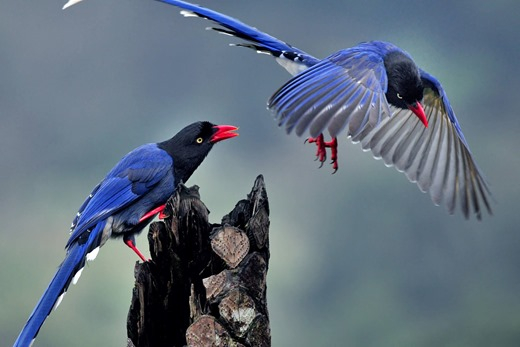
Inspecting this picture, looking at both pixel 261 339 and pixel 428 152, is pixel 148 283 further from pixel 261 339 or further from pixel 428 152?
pixel 428 152

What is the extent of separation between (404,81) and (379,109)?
871 mm

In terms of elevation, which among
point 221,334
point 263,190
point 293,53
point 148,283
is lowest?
point 221,334

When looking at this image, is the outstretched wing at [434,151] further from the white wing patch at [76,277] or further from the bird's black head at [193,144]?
the white wing patch at [76,277]

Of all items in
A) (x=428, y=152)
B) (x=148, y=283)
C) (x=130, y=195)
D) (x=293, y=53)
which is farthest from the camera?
(x=428, y=152)

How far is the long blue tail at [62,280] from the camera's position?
173 inches

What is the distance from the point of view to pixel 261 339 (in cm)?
394

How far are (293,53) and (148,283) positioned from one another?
2.05m

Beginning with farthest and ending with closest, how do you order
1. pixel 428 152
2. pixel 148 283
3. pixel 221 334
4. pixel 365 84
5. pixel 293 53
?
1. pixel 428 152
2. pixel 293 53
3. pixel 365 84
4. pixel 148 283
5. pixel 221 334

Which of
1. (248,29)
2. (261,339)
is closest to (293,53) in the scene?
(248,29)

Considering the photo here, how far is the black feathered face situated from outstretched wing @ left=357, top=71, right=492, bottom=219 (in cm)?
66

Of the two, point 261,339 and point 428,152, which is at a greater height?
point 428,152

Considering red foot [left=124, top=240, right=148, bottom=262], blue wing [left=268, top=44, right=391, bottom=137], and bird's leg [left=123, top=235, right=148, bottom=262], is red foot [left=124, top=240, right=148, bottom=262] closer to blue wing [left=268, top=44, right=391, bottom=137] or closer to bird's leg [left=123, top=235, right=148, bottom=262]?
bird's leg [left=123, top=235, right=148, bottom=262]

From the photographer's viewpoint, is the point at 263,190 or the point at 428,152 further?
the point at 428,152

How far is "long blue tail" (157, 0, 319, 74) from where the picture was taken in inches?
Result: 209
